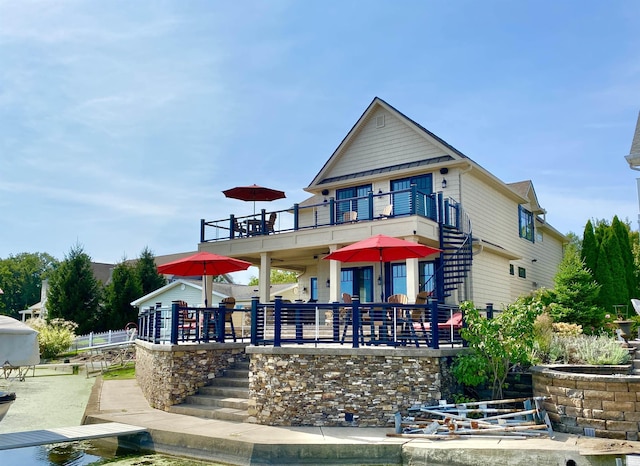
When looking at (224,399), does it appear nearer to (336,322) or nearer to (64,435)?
(336,322)

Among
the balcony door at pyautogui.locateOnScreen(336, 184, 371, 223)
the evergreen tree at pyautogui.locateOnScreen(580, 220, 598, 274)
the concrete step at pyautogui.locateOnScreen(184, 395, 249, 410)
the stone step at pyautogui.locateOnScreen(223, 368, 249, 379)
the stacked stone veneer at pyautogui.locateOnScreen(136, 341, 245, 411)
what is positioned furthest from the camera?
the evergreen tree at pyautogui.locateOnScreen(580, 220, 598, 274)

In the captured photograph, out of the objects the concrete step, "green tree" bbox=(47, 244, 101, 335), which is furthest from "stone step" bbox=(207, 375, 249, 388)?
"green tree" bbox=(47, 244, 101, 335)

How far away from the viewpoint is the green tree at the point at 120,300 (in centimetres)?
3378

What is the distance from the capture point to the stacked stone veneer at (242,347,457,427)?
11602mm

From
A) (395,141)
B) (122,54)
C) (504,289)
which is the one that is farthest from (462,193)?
(122,54)

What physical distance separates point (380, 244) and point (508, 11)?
7292 mm

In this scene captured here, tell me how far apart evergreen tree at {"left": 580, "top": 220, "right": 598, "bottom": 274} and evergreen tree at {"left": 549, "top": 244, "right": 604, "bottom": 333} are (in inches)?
173

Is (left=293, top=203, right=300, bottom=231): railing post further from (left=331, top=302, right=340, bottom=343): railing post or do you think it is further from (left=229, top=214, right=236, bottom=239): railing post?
(left=331, top=302, right=340, bottom=343): railing post

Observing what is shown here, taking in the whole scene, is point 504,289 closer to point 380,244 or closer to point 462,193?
point 462,193

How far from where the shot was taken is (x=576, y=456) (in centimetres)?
878

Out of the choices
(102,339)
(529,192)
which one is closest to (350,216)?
(529,192)

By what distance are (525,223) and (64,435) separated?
20.8 m

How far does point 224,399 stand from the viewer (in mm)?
13219

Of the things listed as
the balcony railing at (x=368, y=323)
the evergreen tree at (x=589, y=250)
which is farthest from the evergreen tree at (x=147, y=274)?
the evergreen tree at (x=589, y=250)
